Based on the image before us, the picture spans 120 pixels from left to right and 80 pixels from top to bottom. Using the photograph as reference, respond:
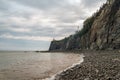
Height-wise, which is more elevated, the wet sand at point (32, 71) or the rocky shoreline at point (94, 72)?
the rocky shoreline at point (94, 72)

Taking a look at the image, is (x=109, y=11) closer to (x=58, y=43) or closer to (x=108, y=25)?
(x=108, y=25)

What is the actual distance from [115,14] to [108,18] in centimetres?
441

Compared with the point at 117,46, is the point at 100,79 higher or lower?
lower

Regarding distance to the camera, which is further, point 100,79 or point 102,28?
point 102,28

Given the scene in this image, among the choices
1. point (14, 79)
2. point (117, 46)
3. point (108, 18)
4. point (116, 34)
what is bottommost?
point (14, 79)

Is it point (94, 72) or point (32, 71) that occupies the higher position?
point (94, 72)

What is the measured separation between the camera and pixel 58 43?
656ft

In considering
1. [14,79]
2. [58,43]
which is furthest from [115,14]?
[58,43]

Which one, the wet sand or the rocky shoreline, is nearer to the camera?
the rocky shoreline

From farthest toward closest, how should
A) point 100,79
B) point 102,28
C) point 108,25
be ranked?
1. point 102,28
2. point 108,25
3. point 100,79

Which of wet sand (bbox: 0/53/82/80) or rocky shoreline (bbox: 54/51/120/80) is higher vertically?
rocky shoreline (bbox: 54/51/120/80)

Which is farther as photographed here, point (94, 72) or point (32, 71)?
point (32, 71)

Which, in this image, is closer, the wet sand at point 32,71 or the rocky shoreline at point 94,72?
the rocky shoreline at point 94,72

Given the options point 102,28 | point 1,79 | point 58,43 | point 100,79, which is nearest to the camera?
point 100,79
